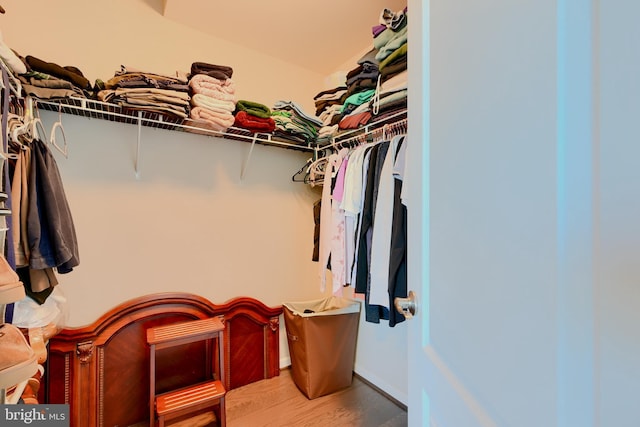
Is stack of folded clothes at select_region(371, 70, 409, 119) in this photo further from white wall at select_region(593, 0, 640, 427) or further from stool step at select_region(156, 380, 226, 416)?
stool step at select_region(156, 380, 226, 416)

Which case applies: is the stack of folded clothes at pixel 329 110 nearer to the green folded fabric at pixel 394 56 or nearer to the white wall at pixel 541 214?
the green folded fabric at pixel 394 56

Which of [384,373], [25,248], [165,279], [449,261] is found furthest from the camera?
[384,373]

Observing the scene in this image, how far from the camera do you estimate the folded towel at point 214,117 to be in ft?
5.10

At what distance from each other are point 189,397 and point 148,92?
1.68 m

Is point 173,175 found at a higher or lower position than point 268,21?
lower

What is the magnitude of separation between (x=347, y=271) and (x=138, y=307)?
1.30 m

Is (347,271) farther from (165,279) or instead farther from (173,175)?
(173,175)

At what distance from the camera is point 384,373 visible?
192cm

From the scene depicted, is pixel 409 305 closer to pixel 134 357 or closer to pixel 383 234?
pixel 383 234

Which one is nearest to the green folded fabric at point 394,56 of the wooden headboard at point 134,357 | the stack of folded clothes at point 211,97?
the stack of folded clothes at point 211,97

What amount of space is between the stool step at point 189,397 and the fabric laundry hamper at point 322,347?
56 centimetres

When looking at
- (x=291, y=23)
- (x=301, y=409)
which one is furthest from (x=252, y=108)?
Result: (x=301, y=409)

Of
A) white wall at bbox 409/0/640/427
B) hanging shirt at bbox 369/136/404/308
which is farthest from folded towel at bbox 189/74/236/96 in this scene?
white wall at bbox 409/0/640/427

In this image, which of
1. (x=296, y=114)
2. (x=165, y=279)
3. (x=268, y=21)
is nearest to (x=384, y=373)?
(x=165, y=279)
